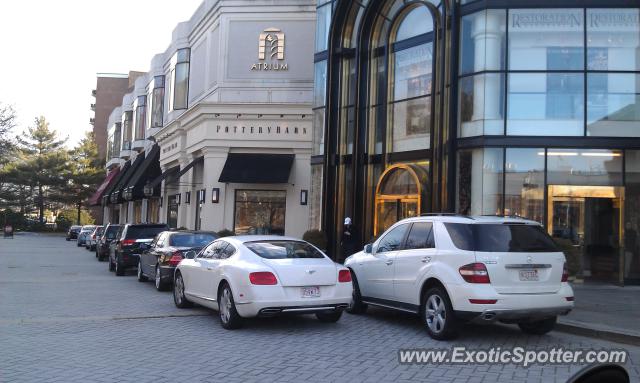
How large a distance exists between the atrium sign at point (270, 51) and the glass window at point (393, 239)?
62.1 feet

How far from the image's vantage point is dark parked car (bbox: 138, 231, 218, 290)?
46.8 ft

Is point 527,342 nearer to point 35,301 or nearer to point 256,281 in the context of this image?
point 256,281

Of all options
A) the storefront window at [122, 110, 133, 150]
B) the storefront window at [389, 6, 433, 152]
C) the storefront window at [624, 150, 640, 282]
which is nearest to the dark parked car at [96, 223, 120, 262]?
the storefront window at [389, 6, 433, 152]

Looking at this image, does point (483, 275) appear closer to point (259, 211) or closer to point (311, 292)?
point (311, 292)

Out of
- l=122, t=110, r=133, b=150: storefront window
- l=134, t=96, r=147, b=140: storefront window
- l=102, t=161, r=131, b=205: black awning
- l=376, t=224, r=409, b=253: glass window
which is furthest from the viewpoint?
l=122, t=110, r=133, b=150: storefront window

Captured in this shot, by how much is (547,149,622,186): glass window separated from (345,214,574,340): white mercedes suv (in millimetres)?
8527

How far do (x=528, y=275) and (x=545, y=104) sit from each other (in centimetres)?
996

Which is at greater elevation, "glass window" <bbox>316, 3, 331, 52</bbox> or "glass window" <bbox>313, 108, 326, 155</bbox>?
"glass window" <bbox>316, 3, 331, 52</bbox>

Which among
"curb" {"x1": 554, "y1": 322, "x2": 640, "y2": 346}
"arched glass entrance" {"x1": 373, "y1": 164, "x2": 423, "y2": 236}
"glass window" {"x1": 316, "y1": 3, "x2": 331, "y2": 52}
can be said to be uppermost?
"glass window" {"x1": 316, "y1": 3, "x2": 331, "y2": 52}

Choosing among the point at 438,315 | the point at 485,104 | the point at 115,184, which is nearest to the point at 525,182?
the point at 485,104

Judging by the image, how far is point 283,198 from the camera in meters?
27.8

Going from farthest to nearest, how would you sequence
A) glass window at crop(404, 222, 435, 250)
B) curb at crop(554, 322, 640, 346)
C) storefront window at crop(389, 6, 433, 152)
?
storefront window at crop(389, 6, 433, 152) → glass window at crop(404, 222, 435, 250) → curb at crop(554, 322, 640, 346)

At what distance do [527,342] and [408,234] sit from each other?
7.75 ft

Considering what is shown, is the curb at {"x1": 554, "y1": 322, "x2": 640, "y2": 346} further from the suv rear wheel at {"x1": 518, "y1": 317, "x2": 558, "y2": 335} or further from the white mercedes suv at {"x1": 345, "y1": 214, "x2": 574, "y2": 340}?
the white mercedes suv at {"x1": 345, "y1": 214, "x2": 574, "y2": 340}
